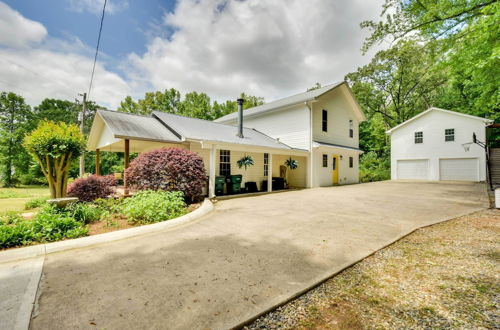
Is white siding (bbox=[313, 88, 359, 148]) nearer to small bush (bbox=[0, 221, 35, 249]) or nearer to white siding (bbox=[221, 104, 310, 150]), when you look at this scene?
white siding (bbox=[221, 104, 310, 150])

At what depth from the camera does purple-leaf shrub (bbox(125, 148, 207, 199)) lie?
7223 mm

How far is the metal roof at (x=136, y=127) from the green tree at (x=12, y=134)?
18030 mm

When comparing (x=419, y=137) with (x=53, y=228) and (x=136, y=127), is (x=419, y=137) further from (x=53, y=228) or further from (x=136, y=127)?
(x=53, y=228)

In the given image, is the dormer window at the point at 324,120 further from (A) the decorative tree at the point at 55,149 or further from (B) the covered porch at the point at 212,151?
(A) the decorative tree at the point at 55,149

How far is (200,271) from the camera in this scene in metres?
2.88

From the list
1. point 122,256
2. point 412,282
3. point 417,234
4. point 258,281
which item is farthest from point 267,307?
point 417,234

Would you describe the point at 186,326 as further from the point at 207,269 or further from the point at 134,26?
the point at 134,26

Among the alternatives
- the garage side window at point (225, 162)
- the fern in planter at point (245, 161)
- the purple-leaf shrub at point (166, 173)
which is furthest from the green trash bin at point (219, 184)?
the purple-leaf shrub at point (166, 173)

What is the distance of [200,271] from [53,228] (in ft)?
11.2

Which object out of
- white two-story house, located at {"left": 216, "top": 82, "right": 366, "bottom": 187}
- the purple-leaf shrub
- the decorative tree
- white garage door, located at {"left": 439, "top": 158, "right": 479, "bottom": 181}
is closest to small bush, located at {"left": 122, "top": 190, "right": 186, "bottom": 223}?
the purple-leaf shrub

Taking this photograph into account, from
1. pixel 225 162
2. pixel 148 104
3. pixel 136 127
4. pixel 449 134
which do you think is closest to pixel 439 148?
pixel 449 134

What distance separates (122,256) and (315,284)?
2.98 meters

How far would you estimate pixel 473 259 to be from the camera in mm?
3273

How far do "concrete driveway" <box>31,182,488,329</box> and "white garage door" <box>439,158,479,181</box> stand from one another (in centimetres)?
1732
